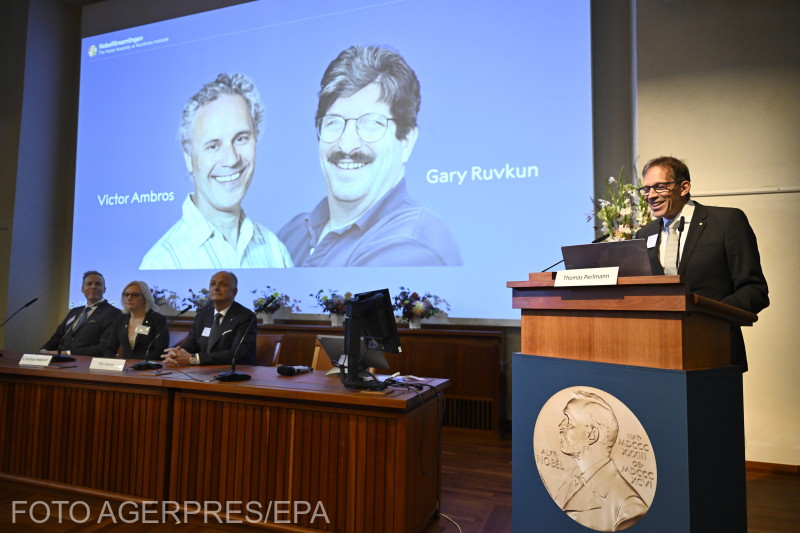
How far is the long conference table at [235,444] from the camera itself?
194cm

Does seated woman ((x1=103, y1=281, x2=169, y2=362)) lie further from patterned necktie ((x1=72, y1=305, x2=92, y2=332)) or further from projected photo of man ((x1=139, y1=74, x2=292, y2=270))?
projected photo of man ((x1=139, y1=74, x2=292, y2=270))

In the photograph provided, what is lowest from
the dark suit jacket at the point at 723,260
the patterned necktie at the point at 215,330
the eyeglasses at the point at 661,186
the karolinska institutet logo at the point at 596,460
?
the karolinska institutet logo at the point at 596,460

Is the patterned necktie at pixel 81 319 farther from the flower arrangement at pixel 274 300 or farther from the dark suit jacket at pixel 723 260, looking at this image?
the dark suit jacket at pixel 723 260

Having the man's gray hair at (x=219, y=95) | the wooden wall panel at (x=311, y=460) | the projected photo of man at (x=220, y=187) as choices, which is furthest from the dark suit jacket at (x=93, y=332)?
the man's gray hair at (x=219, y=95)

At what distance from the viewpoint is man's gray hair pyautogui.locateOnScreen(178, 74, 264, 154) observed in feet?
16.3

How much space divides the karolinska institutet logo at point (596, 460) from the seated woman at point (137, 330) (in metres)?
2.91

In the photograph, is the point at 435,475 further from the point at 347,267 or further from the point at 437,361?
the point at 347,267

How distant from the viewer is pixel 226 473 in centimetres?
216

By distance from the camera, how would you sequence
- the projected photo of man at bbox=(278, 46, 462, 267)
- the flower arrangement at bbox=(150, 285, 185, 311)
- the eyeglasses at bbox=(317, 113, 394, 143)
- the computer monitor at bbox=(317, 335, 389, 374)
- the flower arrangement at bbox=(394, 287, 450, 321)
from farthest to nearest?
the flower arrangement at bbox=(150, 285, 185, 311) → the eyeglasses at bbox=(317, 113, 394, 143) → the projected photo of man at bbox=(278, 46, 462, 267) → the flower arrangement at bbox=(394, 287, 450, 321) → the computer monitor at bbox=(317, 335, 389, 374)

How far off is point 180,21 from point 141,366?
4345 mm

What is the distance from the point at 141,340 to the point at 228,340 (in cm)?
72

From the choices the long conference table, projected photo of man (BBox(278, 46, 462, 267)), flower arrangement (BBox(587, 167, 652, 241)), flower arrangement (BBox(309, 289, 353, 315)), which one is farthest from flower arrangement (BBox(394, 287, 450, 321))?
flower arrangement (BBox(587, 167, 652, 241))

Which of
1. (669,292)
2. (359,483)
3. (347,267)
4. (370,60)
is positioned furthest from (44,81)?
(669,292)

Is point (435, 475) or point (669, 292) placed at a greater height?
point (669, 292)
